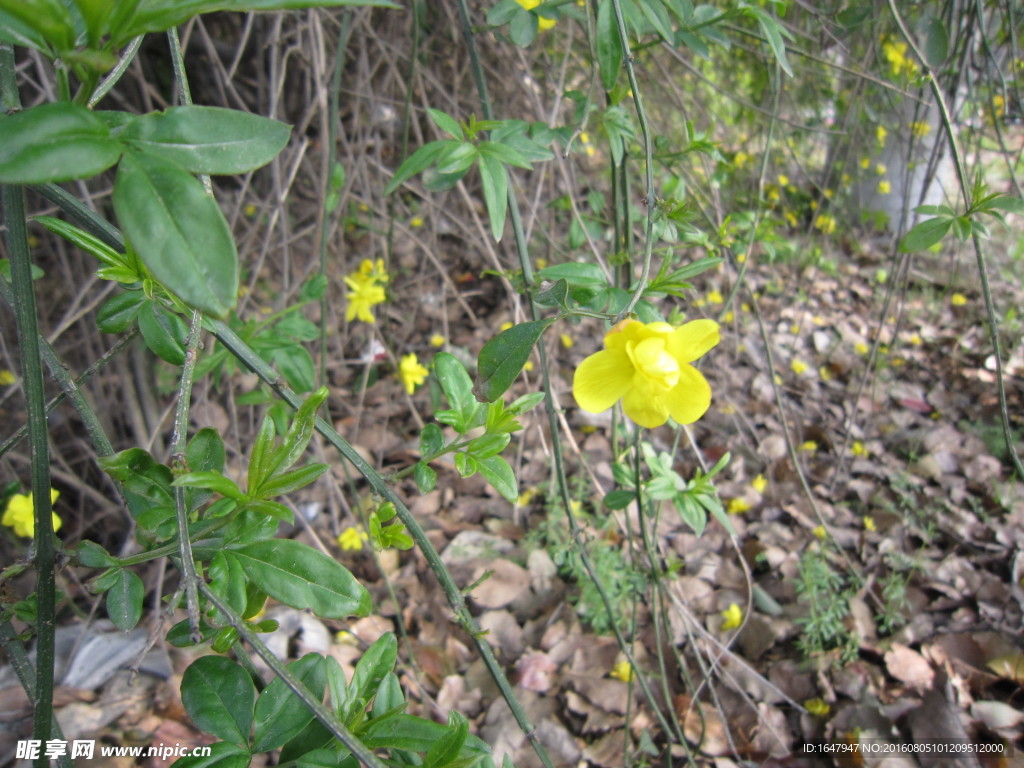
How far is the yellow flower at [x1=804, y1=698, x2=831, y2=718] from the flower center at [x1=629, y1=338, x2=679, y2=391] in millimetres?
1372

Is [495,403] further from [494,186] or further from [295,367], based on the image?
[295,367]

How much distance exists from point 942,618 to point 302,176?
259 centimetres

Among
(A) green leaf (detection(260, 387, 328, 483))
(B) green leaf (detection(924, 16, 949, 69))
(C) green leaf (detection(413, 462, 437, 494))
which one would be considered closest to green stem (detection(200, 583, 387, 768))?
(A) green leaf (detection(260, 387, 328, 483))

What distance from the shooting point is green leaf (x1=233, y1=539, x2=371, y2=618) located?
0.55 meters

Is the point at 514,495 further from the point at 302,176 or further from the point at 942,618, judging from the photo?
the point at 302,176

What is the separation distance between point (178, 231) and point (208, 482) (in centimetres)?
21

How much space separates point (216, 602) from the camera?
1.63ft

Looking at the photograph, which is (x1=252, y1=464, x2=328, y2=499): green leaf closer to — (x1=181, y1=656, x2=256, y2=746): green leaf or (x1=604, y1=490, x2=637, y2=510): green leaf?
(x1=181, y1=656, x2=256, y2=746): green leaf

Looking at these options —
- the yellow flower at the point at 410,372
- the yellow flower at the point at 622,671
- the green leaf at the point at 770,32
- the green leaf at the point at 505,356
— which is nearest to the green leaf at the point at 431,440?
the green leaf at the point at 505,356

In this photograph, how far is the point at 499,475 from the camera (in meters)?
0.73

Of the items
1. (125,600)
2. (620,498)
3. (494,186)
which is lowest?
(620,498)

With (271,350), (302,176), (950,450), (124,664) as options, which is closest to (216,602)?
(271,350)

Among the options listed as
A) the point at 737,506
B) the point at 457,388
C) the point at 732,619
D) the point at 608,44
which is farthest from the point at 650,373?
the point at 737,506

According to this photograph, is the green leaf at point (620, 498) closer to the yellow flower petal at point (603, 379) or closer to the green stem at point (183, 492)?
the yellow flower petal at point (603, 379)
